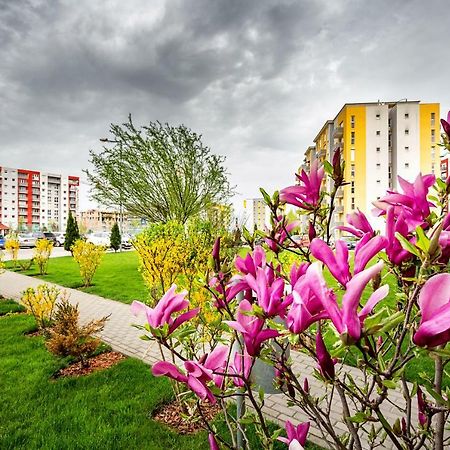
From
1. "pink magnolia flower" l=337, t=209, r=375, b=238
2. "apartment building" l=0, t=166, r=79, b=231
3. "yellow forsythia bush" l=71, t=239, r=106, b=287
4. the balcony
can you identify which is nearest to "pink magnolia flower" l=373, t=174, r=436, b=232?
"pink magnolia flower" l=337, t=209, r=375, b=238

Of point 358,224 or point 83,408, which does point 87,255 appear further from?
point 358,224

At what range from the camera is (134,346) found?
5391 millimetres

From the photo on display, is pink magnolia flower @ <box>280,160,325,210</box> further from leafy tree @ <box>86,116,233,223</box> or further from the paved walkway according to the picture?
leafy tree @ <box>86,116,233,223</box>

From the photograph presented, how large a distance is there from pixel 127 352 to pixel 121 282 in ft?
23.3

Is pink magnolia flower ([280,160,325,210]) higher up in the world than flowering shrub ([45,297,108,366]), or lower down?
higher up

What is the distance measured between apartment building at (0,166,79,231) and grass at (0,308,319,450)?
306 feet

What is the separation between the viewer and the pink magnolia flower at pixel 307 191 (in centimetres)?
107

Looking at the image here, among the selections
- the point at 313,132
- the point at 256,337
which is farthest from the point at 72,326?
the point at 313,132

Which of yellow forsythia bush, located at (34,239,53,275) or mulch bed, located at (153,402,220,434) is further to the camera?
yellow forsythia bush, located at (34,239,53,275)

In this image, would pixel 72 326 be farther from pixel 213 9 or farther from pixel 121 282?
pixel 121 282

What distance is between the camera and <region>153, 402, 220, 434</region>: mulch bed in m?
3.03

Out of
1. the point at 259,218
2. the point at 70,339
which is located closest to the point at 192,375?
the point at 70,339

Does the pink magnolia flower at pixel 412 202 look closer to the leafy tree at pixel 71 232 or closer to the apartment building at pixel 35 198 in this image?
the leafy tree at pixel 71 232

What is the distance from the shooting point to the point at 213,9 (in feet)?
21.6
